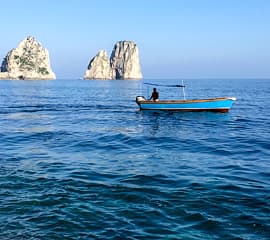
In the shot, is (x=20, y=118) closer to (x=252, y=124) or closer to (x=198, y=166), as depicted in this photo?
(x=252, y=124)

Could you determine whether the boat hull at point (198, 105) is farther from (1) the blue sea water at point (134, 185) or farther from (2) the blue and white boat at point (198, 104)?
(1) the blue sea water at point (134, 185)

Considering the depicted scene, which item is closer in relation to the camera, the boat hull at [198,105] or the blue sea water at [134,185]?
the blue sea water at [134,185]

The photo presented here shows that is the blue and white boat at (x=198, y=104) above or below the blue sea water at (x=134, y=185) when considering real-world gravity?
above

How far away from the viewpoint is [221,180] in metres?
12.4

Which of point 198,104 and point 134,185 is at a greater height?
point 198,104

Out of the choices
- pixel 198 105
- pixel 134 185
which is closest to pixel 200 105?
pixel 198 105

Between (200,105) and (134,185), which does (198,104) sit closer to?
(200,105)

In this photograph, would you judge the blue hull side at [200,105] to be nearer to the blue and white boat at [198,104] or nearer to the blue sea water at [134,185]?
the blue and white boat at [198,104]

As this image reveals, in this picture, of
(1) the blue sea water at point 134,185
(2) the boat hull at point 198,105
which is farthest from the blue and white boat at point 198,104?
(1) the blue sea water at point 134,185

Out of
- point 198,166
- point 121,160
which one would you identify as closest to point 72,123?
point 121,160

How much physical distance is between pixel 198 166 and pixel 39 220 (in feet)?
25.1

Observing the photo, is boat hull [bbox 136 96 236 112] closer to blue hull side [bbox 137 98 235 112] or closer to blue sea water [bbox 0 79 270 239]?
blue hull side [bbox 137 98 235 112]

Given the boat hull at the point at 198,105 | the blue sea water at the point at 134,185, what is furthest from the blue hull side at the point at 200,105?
the blue sea water at the point at 134,185

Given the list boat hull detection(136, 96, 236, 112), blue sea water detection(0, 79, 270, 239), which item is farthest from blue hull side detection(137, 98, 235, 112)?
blue sea water detection(0, 79, 270, 239)
